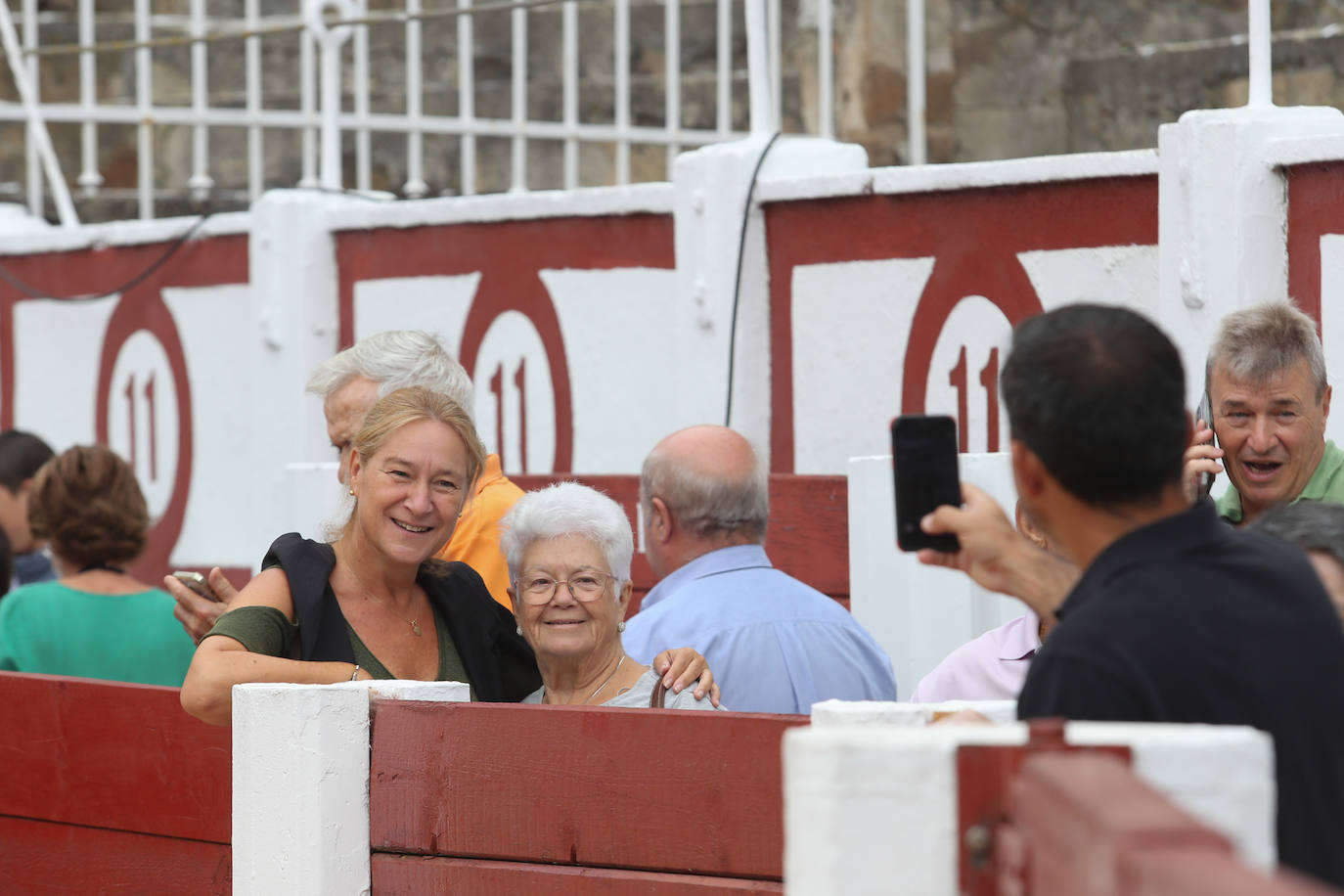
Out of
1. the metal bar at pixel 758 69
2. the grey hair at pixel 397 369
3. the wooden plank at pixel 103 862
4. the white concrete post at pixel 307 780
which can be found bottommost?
the wooden plank at pixel 103 862

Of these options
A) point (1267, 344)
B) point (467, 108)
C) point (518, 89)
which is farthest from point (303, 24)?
point (1267, 344)

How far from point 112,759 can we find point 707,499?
1.20m

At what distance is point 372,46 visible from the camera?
27.0 feet

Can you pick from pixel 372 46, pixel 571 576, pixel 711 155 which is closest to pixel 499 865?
pixel 571 576

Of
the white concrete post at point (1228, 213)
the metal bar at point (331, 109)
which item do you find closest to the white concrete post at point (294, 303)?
the metal bar at point (331, 109)

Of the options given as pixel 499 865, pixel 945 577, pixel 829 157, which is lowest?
pixel 499 865

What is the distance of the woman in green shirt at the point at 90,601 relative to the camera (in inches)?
181

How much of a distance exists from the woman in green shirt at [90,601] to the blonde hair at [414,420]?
1.50 metres

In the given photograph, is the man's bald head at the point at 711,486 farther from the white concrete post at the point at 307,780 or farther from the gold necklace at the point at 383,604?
the white concrete post at the point at 307,780

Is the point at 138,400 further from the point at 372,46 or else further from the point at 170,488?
the point at 372,46

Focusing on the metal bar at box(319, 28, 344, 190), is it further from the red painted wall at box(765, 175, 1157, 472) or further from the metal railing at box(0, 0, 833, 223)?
the red painted wall at box(765, 175, 1157, 472)

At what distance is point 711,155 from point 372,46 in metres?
3.12

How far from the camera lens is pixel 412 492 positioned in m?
3.19

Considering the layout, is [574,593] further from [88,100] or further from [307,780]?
[88,100]
